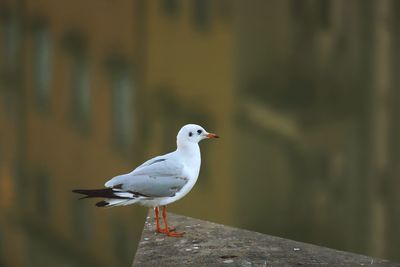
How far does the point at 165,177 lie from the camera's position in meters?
6.77

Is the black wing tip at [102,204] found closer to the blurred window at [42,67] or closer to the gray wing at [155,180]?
the gray wing at [155,180]

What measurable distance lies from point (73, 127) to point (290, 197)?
6518 millimetres

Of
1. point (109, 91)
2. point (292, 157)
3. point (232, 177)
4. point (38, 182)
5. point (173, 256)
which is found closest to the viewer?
point (173, 256)

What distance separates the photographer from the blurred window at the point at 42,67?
26.4 meters

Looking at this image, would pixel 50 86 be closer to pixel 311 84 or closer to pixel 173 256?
pixel 311 84

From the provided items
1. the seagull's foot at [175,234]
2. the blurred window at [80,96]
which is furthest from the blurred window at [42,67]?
the seagull's foot at [175,234]

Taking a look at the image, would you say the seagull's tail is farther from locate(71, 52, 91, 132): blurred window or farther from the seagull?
locate(71, 52, 91, 132): blurred window

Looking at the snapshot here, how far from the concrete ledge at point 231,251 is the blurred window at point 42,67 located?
19.4 m

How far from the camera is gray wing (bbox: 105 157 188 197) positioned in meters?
6.72

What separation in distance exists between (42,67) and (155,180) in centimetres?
2057

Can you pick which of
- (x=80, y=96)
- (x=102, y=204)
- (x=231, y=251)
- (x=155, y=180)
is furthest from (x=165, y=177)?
(x=80, y=96)

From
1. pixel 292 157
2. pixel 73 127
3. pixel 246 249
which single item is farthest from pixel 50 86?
pixel 246 249

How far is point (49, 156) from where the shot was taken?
25.5 m

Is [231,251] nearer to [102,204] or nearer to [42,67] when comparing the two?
[102,204]
